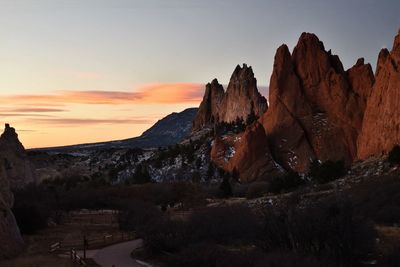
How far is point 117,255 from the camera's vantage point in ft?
122

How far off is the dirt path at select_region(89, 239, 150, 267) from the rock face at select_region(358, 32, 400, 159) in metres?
52.2

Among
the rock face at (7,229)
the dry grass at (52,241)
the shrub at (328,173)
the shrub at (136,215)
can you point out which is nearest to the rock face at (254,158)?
the shrub at (328,173)

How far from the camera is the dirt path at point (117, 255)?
33.3 meters

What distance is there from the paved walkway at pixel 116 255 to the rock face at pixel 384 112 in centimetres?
5235

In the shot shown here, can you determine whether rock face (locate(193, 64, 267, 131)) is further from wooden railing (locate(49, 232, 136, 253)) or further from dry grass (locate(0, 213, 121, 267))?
→ wooden railing (locate(49, 232, 136, 253))

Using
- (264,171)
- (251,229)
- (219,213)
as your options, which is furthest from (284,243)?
(264,171)

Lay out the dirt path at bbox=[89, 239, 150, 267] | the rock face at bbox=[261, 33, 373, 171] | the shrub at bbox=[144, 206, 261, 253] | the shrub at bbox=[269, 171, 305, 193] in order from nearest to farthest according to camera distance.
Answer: the dirt path at bbox=[89, 239, 150, 267] → the shrub at bbox=[144, 206, 261, 253] → the shrub at bbox=[269, 171, 305, 193] → the rock face at bbox=[261, 33, 373, 171]

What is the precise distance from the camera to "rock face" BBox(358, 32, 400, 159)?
275 ft

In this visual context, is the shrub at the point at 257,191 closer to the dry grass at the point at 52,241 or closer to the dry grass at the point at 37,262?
the dry grass at the point at 52,241

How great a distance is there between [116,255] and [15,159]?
180ft

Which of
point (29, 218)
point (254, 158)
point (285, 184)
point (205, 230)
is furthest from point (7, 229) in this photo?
point (254, 158)

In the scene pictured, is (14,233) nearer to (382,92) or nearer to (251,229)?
(251,229)

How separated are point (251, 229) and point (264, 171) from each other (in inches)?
2703

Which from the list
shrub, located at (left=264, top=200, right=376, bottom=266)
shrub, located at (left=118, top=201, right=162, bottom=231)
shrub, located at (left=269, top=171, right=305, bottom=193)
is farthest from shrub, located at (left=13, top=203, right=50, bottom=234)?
shrub, located at (left=269, top=171, right=305, bottom=193)
